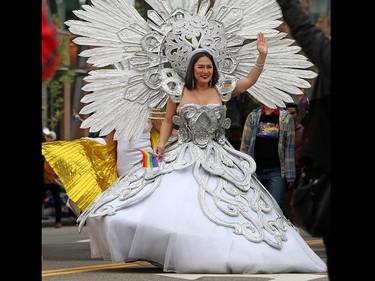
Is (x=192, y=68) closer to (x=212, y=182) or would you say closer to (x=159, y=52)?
(x=159, y=52)

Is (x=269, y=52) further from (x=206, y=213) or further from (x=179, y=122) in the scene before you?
(x=206, y=213)

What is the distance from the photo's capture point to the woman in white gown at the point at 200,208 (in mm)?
9188

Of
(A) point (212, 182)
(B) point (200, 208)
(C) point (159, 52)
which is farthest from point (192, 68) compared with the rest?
(B) point (200, 208)

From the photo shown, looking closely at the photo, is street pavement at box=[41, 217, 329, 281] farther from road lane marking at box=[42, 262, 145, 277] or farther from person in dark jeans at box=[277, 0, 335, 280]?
person in dark jeans at box=[277, 0, 335, 280]

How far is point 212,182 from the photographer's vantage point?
9.72 metres

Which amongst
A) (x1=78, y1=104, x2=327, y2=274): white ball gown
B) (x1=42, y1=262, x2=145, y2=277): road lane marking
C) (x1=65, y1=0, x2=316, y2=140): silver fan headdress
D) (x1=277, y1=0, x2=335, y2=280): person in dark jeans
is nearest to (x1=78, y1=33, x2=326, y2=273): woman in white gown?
(x1=78, y1=104, x2=327, y2=274): white ball gown

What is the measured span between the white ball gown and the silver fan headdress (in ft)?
1.95

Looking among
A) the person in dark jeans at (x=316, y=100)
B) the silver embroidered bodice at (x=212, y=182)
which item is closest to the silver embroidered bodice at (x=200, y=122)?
the silver embroidered bodice at (x=212, y=182)

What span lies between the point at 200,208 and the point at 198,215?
8 cm

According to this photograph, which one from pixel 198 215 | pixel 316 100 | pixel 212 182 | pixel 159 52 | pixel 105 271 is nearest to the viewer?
pixel 316 100

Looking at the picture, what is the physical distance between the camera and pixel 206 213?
30.8 feet

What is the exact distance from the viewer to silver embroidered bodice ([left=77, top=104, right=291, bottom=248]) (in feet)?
31.0

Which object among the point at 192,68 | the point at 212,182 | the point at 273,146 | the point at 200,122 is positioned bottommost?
the point at 212,182

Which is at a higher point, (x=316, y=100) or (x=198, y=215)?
(x=316, y=100)
